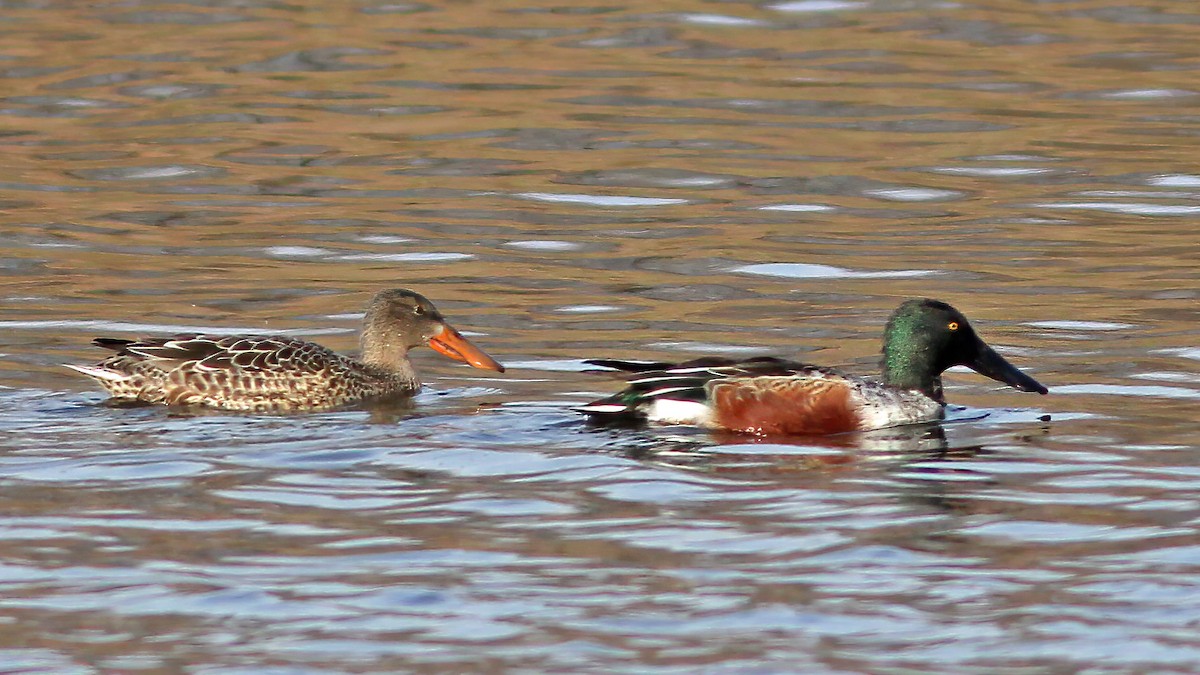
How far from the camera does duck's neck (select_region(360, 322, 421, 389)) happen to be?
11.3 m

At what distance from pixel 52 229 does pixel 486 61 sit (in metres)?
6.64

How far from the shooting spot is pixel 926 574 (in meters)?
7.48

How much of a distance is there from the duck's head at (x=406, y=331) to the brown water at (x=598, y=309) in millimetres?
283

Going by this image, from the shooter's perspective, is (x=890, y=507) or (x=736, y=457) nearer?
(x=890, y=507)

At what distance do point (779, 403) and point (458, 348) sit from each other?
2.01m

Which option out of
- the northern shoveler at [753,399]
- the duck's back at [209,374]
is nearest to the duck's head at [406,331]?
the duck's back at [209,374]

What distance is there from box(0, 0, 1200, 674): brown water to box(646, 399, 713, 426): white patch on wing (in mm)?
298

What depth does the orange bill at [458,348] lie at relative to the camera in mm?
11172

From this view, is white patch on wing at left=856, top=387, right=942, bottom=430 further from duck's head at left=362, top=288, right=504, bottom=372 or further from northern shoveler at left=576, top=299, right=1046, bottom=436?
duck's head at left=362, top=288, right=504, bottom=372

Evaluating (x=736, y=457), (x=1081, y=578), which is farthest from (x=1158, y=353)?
(x=1081, y=578)

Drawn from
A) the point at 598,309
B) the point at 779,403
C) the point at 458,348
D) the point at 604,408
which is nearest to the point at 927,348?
the point at 779,403

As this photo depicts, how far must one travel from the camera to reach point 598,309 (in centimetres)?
1311

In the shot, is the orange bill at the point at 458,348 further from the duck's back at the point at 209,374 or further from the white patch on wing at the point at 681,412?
the white patch on wing at the point at 681,412

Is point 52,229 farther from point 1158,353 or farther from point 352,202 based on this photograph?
point 1158,353
